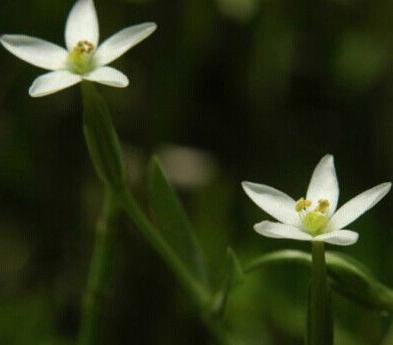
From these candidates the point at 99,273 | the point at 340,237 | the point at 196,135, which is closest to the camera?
the point at 340,237

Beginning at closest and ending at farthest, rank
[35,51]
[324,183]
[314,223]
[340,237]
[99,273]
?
[340,237], [314,223], [324,183], [35,51], [99,273]

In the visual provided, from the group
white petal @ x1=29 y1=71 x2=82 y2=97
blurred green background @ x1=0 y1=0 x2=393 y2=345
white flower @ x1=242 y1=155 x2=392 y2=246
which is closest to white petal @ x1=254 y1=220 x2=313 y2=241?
white flower @ x1=242 y1=155 x2=392 y2=246

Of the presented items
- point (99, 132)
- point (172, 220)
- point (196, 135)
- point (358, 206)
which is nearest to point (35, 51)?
point (99, 132)

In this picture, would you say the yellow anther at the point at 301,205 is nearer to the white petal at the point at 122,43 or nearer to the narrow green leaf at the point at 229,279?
the narrow green leaf at the point at 229,279

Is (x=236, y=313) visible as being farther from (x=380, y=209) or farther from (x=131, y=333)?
(x=380, y=209)

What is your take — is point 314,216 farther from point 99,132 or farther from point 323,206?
point 99,132

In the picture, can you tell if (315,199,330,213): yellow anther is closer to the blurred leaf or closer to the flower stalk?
the blurred leaf
